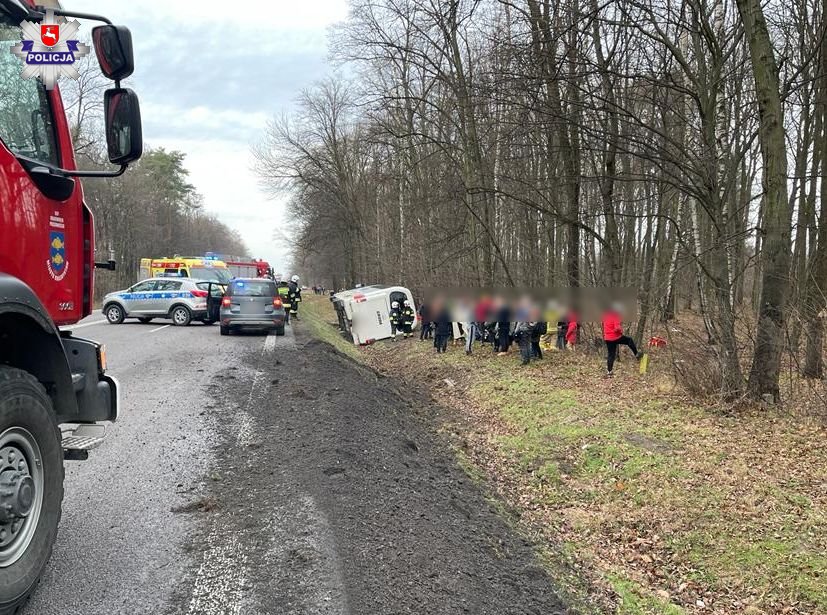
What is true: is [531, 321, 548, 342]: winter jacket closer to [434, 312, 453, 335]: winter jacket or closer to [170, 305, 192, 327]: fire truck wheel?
[434, 312, 453, 335]: winter jacket

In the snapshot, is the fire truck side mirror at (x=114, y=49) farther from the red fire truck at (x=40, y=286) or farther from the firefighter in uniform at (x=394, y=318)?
the firefighter in uniform at (x=394, y=318)

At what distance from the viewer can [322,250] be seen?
5231cm

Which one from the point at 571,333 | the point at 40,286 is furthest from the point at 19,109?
the point at 571,333

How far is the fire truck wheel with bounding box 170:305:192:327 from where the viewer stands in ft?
66.6

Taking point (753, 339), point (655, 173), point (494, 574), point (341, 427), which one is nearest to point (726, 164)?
point (655, 173)

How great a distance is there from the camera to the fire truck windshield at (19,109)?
3.18 meters

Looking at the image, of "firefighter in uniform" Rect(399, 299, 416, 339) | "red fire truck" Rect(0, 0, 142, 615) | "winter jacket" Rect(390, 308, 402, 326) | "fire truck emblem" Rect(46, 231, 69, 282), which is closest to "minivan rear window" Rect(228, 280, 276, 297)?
"winter jacket" Rect(390, 308, 402, 326)

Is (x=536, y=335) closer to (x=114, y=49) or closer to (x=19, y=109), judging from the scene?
(x=114, y=49)

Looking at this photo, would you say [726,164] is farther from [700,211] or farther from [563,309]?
[700,211]

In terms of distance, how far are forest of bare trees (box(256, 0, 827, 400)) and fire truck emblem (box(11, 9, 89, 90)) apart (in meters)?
7.51

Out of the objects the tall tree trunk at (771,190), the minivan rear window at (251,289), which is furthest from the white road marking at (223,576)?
the minivan rear window at (251,289)

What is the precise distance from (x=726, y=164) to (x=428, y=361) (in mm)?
8947

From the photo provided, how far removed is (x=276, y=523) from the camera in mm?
4426

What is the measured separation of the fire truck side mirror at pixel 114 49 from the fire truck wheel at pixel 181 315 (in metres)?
18.0
